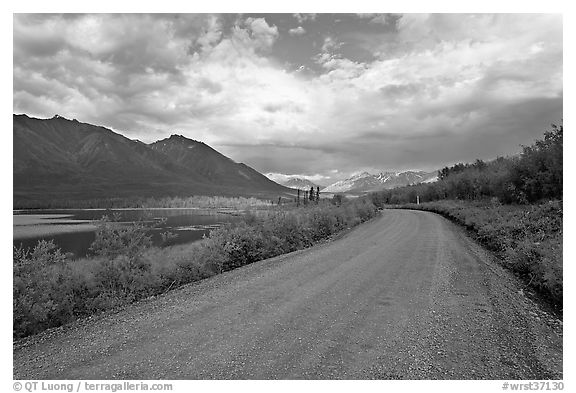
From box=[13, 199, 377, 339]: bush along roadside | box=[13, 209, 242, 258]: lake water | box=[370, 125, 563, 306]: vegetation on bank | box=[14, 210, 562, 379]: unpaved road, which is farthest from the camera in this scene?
box=[13, 209, 242, 258]: lake water

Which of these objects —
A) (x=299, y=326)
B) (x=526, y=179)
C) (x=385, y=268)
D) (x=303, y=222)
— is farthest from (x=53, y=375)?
(x=526, y=179)

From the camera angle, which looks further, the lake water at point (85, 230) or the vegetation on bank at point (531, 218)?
the lake water at point (85, 230)

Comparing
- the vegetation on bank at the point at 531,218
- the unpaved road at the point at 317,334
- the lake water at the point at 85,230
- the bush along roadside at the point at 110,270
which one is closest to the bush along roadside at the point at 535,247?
the vegetation on bank at the point at 531,218

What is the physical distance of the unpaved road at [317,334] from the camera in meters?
4.13

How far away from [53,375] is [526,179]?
25143 millimetres

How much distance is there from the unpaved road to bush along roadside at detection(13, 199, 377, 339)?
992 mm

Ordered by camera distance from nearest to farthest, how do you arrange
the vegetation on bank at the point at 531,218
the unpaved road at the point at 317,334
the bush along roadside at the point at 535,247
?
the unpaved road at the point at 317,334
the bush along roadside at the point at 535,247
the vegetation on bank at the point at 531,218

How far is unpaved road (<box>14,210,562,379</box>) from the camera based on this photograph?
4.13 m

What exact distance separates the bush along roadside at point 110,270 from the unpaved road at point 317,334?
3.26 ft

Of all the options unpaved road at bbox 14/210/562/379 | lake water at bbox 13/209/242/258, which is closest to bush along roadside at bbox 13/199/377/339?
lake water at bbox 13/209/242/258

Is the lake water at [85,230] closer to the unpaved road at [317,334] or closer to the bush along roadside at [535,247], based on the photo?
the unpaved road at [317,334]

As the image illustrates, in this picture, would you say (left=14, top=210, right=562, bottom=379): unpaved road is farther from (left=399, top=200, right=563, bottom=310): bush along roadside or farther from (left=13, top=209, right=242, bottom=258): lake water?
(left=13, top=209, right=242, bottom=258): lake water

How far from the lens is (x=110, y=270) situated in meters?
8.25
